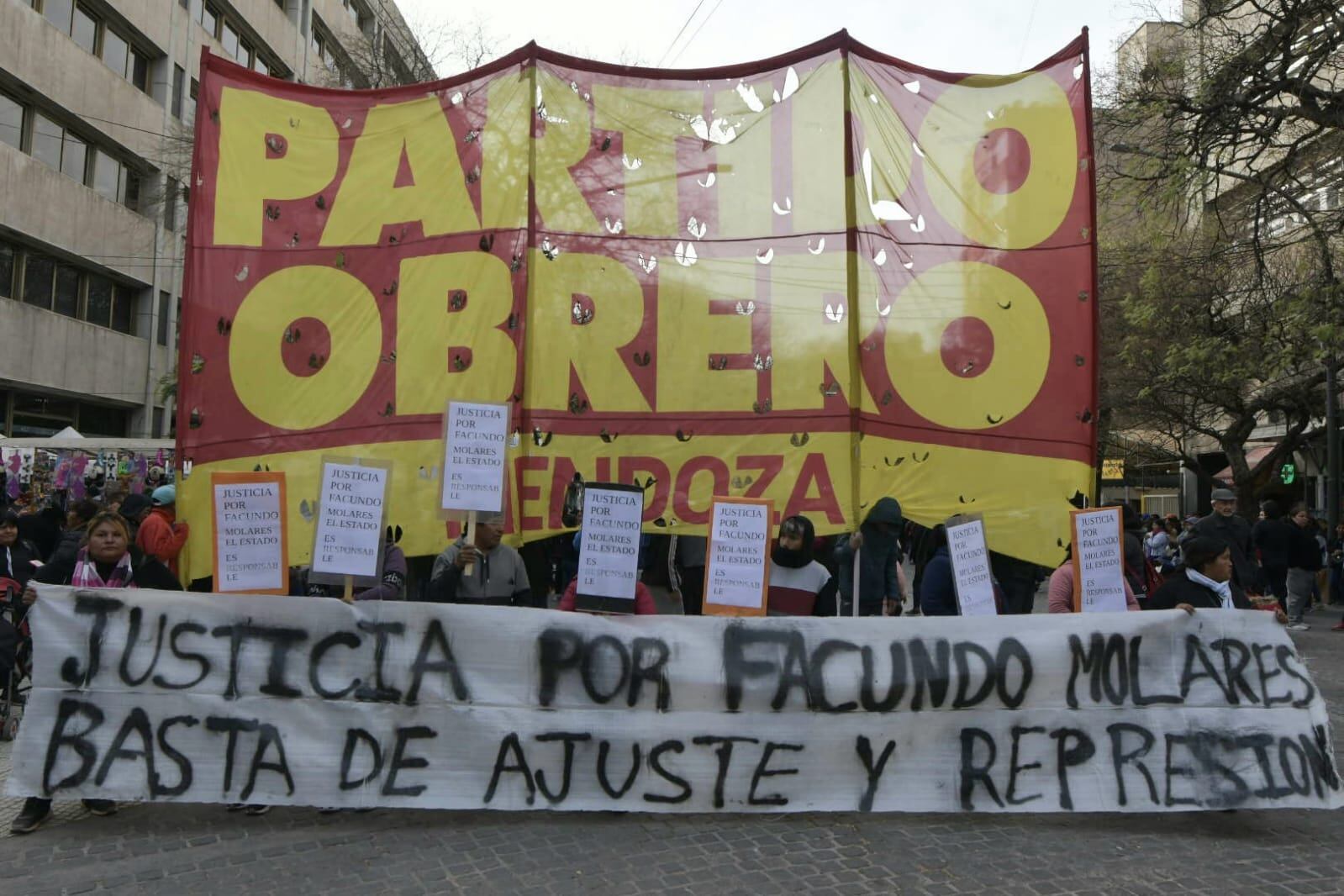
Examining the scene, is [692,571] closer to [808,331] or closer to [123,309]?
[808,331]

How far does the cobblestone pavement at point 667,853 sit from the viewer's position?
432cm

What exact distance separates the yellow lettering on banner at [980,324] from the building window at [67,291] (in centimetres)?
2703

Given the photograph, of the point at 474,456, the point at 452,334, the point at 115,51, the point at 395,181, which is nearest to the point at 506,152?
the point at 395,181

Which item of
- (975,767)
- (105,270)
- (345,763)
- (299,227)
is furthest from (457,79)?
(105,270)

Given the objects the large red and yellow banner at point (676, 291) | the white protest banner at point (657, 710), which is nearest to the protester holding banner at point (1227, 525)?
the large red and yellow banner at point (676, 291)

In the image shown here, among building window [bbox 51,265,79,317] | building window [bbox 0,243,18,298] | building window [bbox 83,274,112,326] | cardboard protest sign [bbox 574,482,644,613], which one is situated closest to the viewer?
cardboard protest sign [bbox 574,482,644,613]

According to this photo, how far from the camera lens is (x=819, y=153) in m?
6.55

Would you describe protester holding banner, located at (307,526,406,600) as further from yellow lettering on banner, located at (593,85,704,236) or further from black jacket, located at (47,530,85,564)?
yellow lettering on banner, located at (593,85,704,236)

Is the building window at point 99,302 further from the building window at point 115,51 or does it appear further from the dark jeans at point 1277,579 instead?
the dark jeans at point 1277,579

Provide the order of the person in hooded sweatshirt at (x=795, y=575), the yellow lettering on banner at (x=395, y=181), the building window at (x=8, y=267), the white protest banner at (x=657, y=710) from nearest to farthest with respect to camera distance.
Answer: the white protest banner at (x=657, y=710) → the person in hooded sweatshirt at (x=795, y=575) → the yellow lettering on banner at (x=395, y=181) → the building window at (x=8, y=267)

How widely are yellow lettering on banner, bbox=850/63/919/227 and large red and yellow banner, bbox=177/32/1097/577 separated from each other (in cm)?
2

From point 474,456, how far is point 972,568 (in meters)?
2.73

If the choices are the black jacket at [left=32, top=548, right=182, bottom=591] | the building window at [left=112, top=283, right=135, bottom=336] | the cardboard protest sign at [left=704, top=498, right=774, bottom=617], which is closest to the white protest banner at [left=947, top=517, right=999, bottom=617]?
the cardboard protest sign at [left=704, top=498, right=774, bottom=617]

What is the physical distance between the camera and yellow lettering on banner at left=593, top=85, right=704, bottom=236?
658 cm
